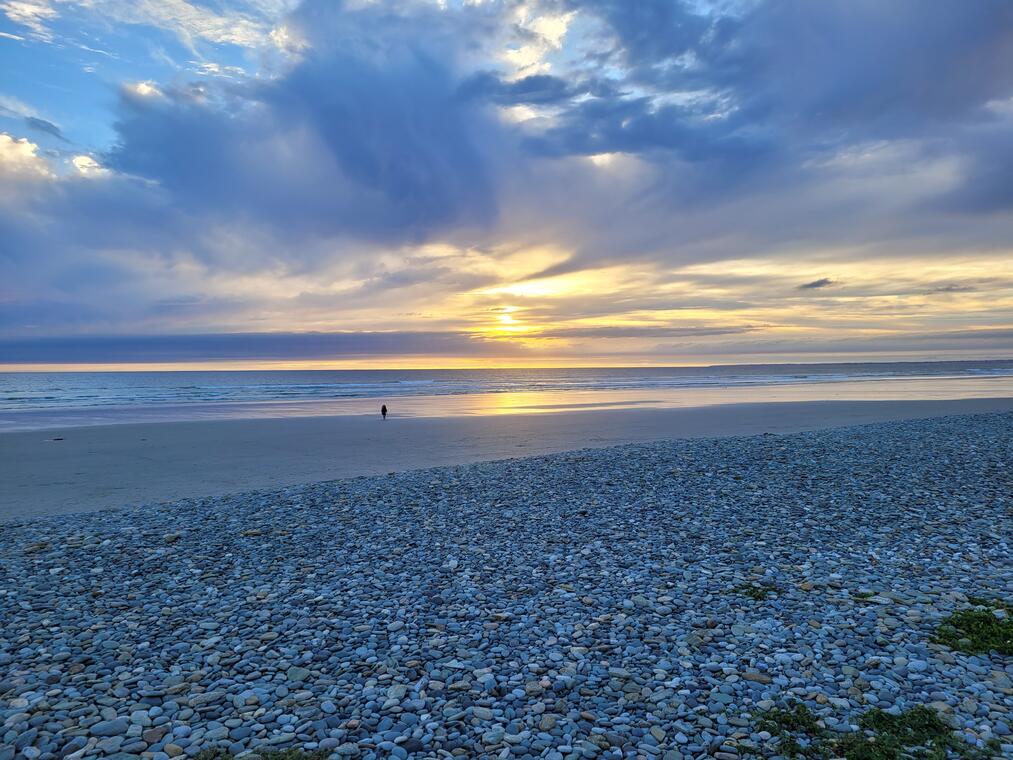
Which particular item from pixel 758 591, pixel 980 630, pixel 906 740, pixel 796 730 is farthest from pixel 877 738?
pixel 758 591

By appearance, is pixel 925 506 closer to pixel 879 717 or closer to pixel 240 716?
pixel 879 717

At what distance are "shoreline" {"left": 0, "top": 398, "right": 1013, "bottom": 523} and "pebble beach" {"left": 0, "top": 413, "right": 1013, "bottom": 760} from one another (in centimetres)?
442

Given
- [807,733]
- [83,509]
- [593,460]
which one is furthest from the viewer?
[593,460]

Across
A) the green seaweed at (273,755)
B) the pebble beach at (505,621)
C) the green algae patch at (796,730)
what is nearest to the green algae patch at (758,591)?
the pebble beach at (505,621)

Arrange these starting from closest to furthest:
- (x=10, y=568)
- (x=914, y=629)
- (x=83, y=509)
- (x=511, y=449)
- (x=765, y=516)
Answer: (x=914, y=629) < (x=10, y=568) < (x=765, y=516) < (x=83, y=509) < (x=511, y=449)

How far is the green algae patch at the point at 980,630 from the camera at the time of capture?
19.9ft

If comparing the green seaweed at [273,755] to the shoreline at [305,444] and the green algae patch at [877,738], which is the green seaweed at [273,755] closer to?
the green algae patch at [877,738]

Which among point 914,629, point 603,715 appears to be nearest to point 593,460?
point 914,629

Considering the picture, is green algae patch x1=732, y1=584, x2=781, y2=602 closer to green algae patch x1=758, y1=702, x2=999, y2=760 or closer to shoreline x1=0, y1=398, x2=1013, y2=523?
green algae patch x1=758, y1=702, x2=999, y2=760

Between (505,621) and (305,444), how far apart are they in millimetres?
19891

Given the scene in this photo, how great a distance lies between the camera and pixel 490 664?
6.16 metres

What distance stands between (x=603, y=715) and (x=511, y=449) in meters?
17.8

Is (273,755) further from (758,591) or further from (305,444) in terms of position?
(305,444)

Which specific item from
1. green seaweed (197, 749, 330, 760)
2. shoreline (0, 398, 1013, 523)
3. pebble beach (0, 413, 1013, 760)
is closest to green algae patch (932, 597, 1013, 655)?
pebble beach (0, 413, 1013, 760)
